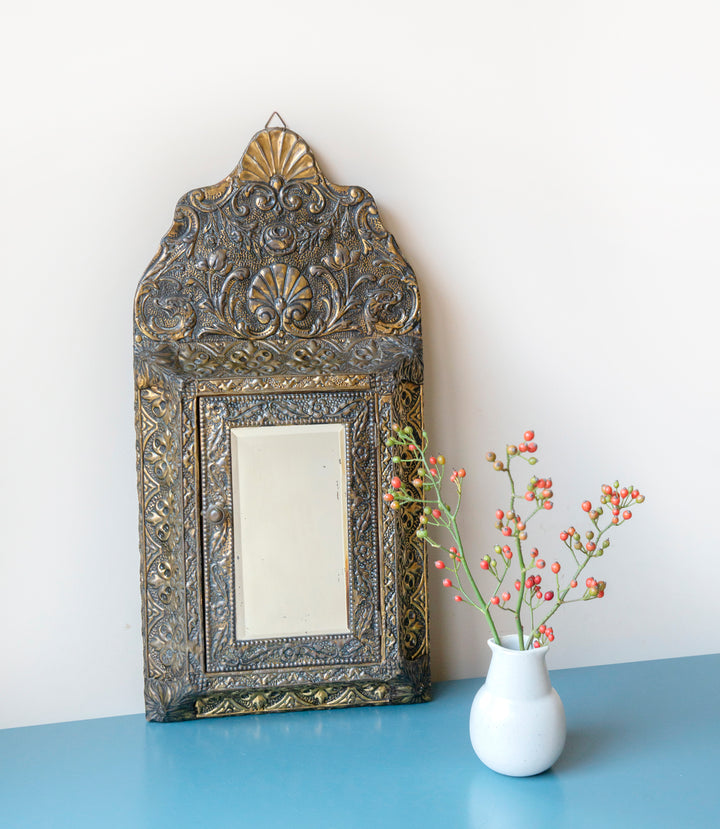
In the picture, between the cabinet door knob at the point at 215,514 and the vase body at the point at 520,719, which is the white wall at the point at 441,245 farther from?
the vase body at the point at 520,719

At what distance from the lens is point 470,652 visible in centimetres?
131

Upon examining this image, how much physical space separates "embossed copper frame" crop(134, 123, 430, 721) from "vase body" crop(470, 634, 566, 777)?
211mm

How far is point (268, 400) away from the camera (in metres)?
1.16

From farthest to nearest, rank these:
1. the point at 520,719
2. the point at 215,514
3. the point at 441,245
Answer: the point at 441,245, the point at 215,514, the point at 520,719

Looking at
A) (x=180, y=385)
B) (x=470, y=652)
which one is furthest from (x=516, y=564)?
(x=180, y=385)

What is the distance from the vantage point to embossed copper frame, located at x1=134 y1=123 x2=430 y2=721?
45.3 inches

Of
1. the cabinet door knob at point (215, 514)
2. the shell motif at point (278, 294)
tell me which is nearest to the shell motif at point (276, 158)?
the shell motif at point (278, 294)

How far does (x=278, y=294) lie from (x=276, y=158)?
0.66ft

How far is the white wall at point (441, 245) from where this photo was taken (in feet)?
3.82

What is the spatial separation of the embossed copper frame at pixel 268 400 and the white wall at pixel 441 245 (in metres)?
0.07

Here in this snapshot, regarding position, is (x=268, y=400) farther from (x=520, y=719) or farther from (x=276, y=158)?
(x=520, y=719)

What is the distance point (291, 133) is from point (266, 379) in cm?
37

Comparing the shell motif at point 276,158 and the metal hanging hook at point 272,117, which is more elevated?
the metal hanging hook at point 272,117

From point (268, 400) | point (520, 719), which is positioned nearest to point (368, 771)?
point (520, 719)
